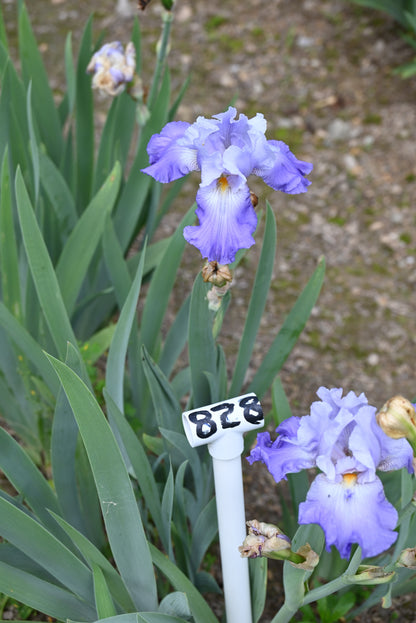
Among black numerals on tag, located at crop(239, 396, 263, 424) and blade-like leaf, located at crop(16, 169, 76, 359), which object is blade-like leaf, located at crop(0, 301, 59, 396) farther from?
black numerals on tag, located at crop(239, 396, 263, 424)

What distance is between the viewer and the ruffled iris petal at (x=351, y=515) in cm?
80

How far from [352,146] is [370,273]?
63 centimetres

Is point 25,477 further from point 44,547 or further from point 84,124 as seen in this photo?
point 84,124

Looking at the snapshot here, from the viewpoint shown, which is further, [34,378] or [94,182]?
[94,182]

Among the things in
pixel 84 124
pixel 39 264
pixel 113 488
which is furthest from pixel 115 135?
pixel 113 488

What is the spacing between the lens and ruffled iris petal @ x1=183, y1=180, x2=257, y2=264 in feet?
3.00

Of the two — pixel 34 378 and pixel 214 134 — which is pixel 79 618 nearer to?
pixel 34 378

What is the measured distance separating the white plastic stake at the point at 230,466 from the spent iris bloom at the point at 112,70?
877 millimetres

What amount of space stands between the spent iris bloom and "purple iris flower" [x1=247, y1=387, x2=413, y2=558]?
1008 millimetres

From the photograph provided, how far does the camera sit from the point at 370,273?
2.38m

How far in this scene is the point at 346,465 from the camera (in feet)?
2.75

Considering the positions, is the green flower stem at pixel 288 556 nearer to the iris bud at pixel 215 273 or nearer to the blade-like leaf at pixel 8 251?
the iris bud at pixel 215 273

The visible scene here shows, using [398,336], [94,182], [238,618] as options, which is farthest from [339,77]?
[238,618]

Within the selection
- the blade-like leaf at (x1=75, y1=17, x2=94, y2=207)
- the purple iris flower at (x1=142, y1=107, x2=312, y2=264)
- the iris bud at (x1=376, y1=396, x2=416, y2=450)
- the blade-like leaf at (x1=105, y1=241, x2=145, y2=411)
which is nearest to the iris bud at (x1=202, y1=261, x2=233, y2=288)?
the purple iris flower at (x1=142, y1=107, x2=312, y2=264)
